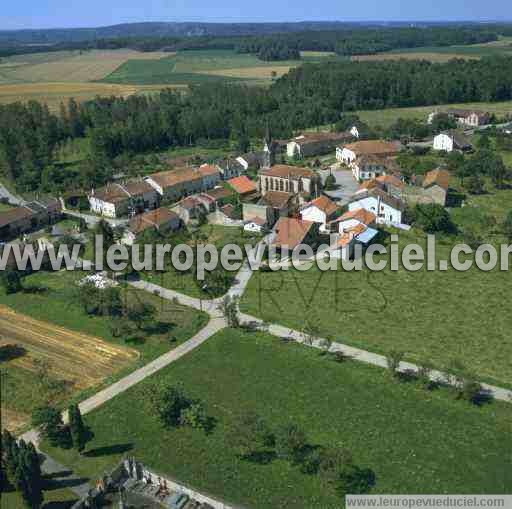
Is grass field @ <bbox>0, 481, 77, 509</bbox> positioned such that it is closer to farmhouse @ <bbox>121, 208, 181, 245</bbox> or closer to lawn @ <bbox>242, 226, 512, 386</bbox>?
lawn @ <bbox>242, 226, 512, 386</bbox>

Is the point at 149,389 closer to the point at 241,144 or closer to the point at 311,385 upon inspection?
the point at 311,385

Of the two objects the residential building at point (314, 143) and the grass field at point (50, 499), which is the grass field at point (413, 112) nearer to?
the residential building at point (314, 143)

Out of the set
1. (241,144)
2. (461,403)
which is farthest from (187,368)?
(241,144)

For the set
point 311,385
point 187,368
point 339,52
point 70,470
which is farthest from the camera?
point 339,52

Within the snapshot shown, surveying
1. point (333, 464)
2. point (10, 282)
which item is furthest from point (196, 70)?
point (333, 464)

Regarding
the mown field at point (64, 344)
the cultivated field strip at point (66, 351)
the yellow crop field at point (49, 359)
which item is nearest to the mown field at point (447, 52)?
the mown field at point (64, 344)

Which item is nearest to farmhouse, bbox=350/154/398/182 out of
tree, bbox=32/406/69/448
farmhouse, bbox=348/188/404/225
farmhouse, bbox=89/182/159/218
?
farmhouse, bbox=348/188/404/225

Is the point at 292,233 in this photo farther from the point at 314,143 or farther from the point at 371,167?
the point at 314,143

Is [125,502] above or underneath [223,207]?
underneath
